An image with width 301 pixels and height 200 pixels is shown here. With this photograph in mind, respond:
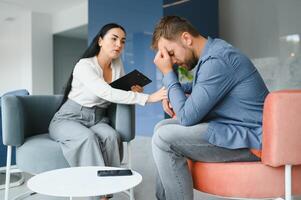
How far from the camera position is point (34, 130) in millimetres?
2246

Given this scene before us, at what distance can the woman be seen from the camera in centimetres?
181

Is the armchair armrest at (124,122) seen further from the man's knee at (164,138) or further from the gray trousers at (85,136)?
the man's knee at (164,138)

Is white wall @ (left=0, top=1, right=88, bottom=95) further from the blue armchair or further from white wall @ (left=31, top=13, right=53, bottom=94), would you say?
the blue armchair

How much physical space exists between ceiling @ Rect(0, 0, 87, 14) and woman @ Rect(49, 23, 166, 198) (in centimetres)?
560

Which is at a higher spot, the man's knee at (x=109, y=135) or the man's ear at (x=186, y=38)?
the man's ear at (x=186, y=38)

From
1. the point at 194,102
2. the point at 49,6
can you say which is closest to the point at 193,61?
the point at 194,102

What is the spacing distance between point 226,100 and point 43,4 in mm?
7017

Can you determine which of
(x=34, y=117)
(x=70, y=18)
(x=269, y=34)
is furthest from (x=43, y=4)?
(x=34, y=117)

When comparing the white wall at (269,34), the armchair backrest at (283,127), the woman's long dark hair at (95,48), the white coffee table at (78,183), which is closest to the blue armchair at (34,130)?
the woman's long dark hair at (95,48)

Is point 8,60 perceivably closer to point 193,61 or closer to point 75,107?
point 75,107

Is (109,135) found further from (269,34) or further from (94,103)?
(269,34)

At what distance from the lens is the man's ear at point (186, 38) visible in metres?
1.50

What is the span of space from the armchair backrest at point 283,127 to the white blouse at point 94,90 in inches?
34.5

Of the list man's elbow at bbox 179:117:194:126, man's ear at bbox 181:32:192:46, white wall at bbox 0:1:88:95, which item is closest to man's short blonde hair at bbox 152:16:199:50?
man's ear at bbox 181:32:192:46
